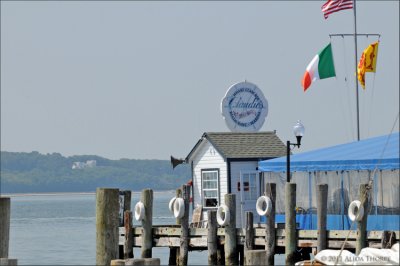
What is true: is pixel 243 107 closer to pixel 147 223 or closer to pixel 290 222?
pixel 147 223

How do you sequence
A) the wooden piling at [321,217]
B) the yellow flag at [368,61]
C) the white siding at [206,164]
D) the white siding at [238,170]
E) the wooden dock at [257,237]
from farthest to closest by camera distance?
the yellow flag at [368,61] → the white siding at [206,164] → the white siding at [238,170] → the wooden piling at [321,217] → the wooden dock at [257,237]

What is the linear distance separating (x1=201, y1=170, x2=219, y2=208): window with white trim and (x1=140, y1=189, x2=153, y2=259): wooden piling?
17.1 feet

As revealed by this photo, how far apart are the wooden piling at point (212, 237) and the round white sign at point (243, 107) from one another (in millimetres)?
10278

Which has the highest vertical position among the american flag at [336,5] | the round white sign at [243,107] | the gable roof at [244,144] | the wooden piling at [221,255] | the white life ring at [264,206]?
the american flag at [336,5]

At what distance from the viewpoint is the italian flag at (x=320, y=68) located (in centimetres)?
4348

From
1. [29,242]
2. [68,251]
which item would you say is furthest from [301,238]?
[29,242]

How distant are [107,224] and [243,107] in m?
20.6

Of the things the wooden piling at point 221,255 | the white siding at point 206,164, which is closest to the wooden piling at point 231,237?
the wooden piling at point 221,255

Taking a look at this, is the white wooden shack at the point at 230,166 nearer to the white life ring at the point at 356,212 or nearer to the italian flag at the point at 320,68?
the italian flag at the point at 320,68

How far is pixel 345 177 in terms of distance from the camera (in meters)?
36.6

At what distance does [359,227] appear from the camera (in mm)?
31062

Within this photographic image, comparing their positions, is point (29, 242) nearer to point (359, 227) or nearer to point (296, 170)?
point (296, 170)

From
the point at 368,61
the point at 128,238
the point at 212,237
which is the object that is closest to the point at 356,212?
the point at 212,237

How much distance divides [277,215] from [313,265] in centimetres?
1328
